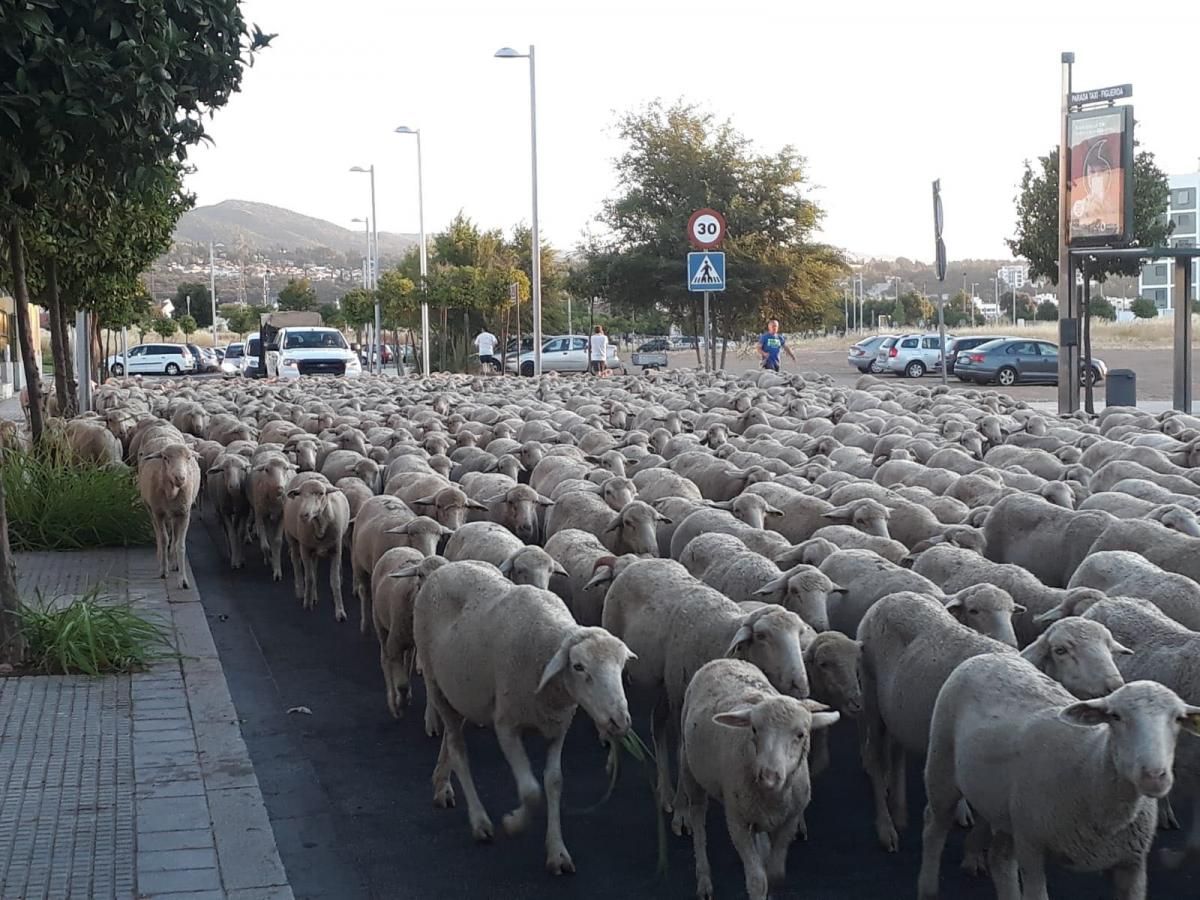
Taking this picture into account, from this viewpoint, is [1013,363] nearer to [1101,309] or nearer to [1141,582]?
[1141,582]

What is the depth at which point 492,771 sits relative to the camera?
7137 millimetres

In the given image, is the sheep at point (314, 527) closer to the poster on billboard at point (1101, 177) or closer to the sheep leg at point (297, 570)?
the sheep leg at point (297, 570)

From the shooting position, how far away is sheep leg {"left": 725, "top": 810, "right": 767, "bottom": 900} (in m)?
5.27

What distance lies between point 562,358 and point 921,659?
46763 millimetres

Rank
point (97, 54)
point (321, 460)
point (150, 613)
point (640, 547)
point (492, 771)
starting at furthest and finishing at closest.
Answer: point (321, 460), point (150, 613), point (640, 547), point (97, 54), point (492, 771)

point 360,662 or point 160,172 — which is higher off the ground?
point 160,172

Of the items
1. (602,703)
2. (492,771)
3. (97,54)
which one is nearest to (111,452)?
(97,54)

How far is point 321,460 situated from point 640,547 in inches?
245

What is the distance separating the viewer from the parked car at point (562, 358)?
5200cm

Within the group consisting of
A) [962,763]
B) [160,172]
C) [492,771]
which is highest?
[160,172]

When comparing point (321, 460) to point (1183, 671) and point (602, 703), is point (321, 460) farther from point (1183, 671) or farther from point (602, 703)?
point (1183, 671)

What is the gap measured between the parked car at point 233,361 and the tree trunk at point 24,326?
4125 cm

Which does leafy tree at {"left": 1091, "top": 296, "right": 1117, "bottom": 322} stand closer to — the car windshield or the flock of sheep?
the car windshield

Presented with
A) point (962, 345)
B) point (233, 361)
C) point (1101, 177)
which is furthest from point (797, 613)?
point (233, 361)
